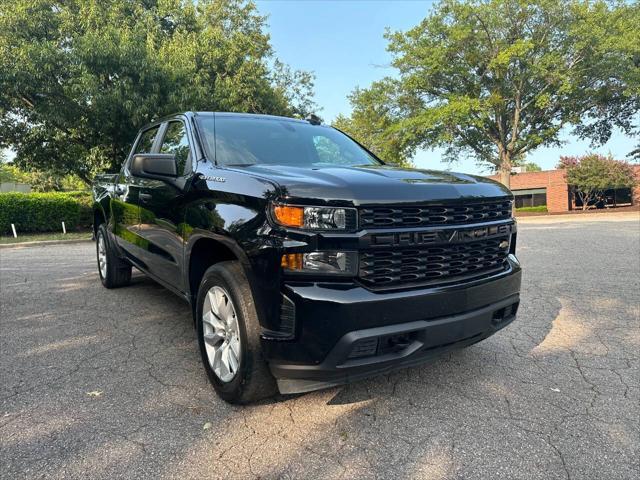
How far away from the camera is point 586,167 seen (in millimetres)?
33312

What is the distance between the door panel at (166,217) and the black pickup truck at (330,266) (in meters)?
0.06

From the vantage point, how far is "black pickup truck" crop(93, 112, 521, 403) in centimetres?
216

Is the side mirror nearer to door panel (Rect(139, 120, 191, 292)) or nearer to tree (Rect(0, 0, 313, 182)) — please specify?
door panel (Rect(139, 120, 191, 292))

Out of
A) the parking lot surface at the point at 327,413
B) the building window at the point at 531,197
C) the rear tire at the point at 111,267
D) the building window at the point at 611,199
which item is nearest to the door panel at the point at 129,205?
the rear tire at the point at 111,267

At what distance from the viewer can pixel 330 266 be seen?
85.6 inches

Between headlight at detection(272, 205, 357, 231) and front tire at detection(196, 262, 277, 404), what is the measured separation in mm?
475

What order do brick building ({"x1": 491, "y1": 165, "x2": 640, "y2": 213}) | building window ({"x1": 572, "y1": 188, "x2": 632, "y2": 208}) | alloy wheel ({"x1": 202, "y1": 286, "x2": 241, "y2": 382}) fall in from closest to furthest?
alloy wheel ({"x1": 202, "y1": 286, "x2": 241, "y2": 382}) < building window ({"x1": 572, "y1": 188, "x2": 632, "y2": 208}) < brick building ({"x1": 491, "y1": 165, "x2": 640, "y2": 213})

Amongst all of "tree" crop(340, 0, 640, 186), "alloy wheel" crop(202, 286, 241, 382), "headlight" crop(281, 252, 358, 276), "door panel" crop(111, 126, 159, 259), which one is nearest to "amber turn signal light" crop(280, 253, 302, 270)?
"headlight" crop(281, 252, 358, 276)

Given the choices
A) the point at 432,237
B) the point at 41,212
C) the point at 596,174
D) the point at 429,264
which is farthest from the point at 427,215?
the point at 596,174

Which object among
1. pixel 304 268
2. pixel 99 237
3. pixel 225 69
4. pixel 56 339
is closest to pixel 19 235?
pixel 225 69

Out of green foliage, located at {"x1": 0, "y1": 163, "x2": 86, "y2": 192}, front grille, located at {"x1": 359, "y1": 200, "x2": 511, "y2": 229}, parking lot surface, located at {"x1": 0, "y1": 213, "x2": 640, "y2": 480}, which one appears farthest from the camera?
green foliage, located at {"x1": 0, "y1": 163, "x2": 86, "y2": 192}

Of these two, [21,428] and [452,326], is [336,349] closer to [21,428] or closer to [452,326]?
[452,326]

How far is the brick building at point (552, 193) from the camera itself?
37.0 m

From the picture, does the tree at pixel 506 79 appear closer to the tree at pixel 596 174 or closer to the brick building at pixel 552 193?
the tree at pixel 596 174
